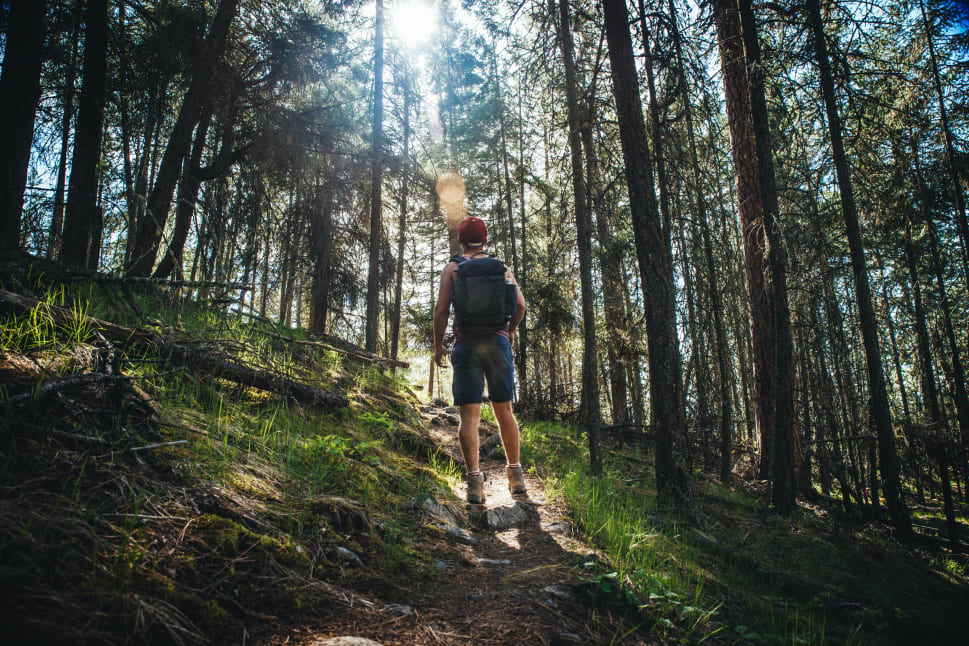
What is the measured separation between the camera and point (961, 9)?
3.52m

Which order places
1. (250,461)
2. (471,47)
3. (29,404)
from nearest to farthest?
(29,404), (250,461), (471,47)

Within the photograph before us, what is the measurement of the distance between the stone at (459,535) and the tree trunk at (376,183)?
7269 millimetres

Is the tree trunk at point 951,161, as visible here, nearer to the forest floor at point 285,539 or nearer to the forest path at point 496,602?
the forest floor at point 285,539

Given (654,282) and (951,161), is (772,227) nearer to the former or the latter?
(654,282)

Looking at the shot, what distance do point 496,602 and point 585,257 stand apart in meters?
4.27

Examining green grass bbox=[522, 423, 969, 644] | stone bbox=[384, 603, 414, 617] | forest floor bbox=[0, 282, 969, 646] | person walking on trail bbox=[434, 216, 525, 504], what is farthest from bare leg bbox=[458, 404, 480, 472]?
stone bbox=[384, 603, 414, 617]

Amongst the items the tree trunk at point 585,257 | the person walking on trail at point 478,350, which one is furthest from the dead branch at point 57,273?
the tree trunk at point 585,257

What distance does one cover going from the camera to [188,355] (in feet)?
10.4

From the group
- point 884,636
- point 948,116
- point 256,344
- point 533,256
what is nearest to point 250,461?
point 256,344

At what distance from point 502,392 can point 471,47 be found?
398 inches

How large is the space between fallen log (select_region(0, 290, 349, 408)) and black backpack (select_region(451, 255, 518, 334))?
5.64 feet

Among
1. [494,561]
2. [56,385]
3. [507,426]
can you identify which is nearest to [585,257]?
[507,426]

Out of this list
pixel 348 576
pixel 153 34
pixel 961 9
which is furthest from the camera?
pixel 153 34

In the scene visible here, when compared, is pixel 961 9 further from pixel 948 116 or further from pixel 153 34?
pixel 153 34
